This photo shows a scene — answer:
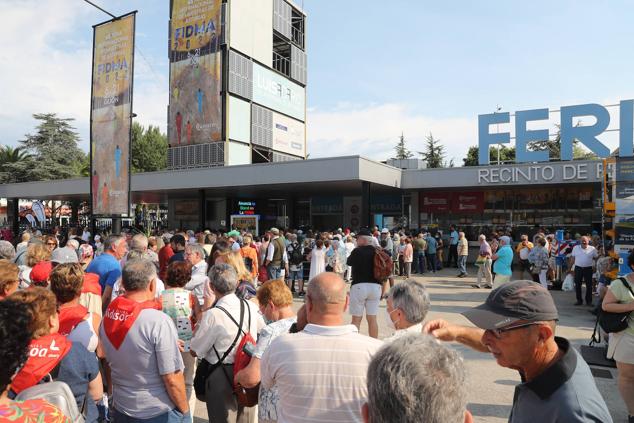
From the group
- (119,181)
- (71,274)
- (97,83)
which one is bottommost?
(71,274)

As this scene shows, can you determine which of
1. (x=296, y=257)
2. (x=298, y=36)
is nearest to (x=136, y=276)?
(x=296, y=257)

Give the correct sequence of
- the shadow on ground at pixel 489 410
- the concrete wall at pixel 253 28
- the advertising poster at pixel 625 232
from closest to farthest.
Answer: the shadow on ground at pixel 489 410 < the advertising poster at pixel 625 232 < the concrete wall at pixel 253 28

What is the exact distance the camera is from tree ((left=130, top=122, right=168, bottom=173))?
180 feet

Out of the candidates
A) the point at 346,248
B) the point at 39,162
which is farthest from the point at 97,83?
the point at 39,162

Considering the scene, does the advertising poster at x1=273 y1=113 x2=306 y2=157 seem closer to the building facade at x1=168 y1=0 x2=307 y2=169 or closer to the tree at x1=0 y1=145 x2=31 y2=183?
the building facade at x1=168 y1=0 x2=307 y2=169

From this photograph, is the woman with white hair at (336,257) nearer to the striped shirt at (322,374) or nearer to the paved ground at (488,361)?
the paved ground at (488,361)

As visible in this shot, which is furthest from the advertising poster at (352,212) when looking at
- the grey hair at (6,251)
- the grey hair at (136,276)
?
the grey hair at (136,276)

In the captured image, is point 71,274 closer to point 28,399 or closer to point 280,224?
point 28,399

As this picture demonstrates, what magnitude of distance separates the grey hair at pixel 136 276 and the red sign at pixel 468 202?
68.6 ft

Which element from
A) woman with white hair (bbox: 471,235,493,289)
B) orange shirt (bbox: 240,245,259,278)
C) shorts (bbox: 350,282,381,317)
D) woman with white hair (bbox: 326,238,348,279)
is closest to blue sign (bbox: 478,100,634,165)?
woman with white hair (bbox: 471,235,493,289)

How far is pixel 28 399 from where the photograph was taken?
5.46ft

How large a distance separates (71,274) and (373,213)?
A: 2221cm

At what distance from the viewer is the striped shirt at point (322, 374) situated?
2.15 m

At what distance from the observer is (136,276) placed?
11.1 ft
